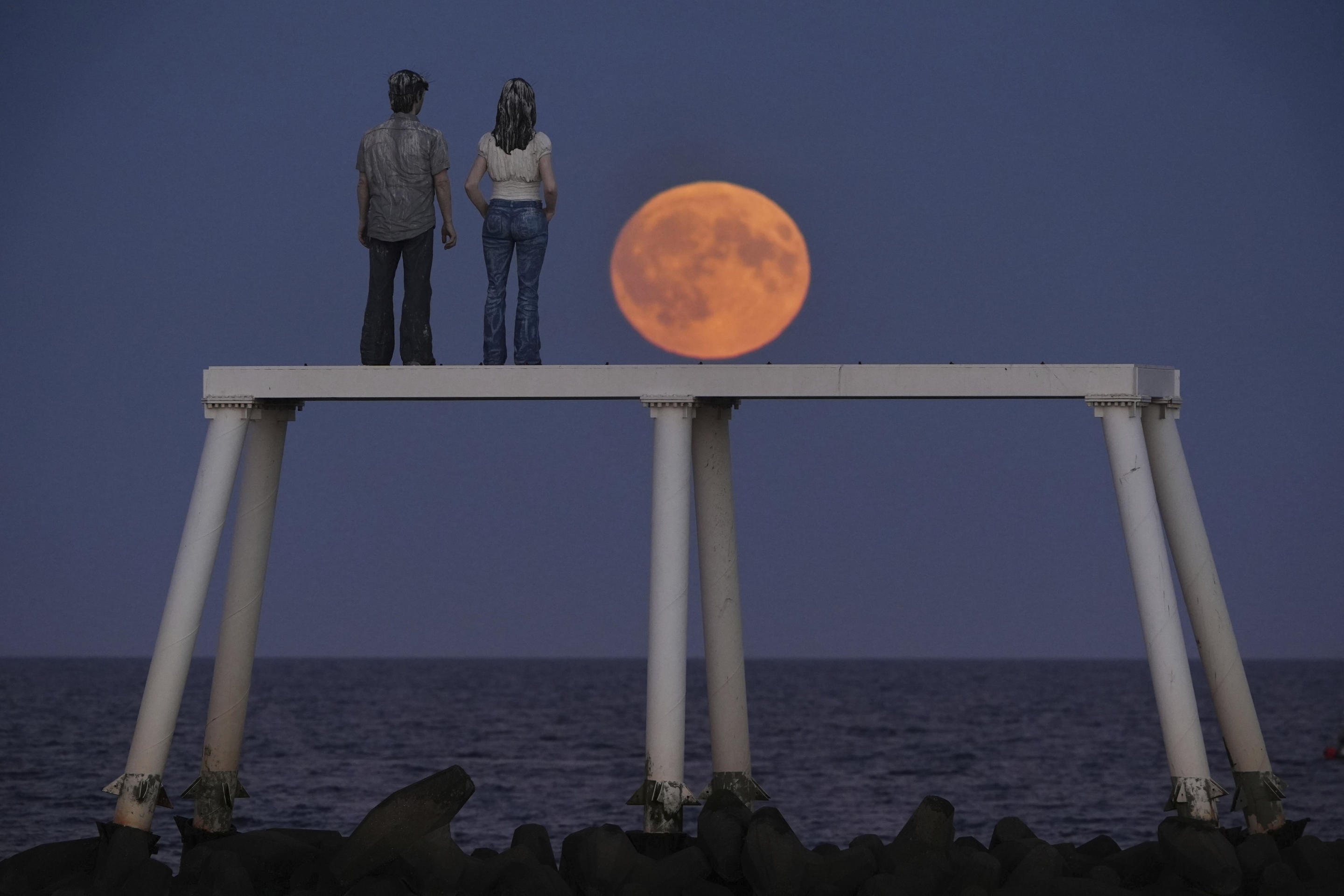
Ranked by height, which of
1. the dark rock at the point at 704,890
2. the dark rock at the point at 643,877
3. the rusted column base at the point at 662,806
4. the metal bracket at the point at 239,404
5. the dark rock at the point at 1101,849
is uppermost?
the metal bracket at the point at 239,404

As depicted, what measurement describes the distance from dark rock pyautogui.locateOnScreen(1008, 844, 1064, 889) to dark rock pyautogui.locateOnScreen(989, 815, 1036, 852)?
6.01 ft

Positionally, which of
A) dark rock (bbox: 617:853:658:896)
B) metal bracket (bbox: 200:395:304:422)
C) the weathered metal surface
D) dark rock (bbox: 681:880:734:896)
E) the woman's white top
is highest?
the woman's white top

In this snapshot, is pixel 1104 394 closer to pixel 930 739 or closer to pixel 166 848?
pixel 166 848

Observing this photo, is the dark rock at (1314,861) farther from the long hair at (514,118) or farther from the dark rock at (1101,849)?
the long hair at (514,118)

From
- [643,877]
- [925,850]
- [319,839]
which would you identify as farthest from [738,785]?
[319,839]

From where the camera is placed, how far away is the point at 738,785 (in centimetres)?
2388

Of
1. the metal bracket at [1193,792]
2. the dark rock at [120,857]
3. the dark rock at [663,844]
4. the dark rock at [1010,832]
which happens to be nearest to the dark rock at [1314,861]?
the metal bracket at [1193,792]

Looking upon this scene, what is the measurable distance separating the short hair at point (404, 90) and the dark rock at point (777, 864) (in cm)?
897

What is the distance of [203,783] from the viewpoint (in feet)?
79.5

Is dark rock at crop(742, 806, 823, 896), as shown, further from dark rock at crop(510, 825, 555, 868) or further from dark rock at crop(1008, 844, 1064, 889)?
dark rock at crop(510, 825, 555, 868)

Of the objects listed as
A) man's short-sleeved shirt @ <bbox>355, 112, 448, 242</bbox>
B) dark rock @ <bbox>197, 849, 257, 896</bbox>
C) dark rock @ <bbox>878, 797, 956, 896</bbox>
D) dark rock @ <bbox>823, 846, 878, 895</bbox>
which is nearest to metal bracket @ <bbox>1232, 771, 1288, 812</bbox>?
dark rock @ <bbox>878, 797, 956, 896</bbox>

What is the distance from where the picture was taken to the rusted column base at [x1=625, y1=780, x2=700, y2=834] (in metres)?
21.4

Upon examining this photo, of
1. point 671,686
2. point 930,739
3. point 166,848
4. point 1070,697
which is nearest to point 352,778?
point 166,848

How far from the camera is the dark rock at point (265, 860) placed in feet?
65.5
